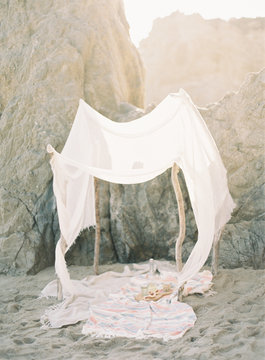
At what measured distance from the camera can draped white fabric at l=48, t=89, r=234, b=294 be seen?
3916 millimetres

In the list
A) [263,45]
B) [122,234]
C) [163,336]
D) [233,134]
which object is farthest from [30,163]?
[263,45]

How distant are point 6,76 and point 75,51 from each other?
1.57 meters

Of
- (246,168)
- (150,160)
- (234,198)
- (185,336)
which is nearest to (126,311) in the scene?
(185,336)

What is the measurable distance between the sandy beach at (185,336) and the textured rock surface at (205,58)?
58.2 feet

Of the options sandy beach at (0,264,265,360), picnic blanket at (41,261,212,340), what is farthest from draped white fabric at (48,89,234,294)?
sandy beach at (0,264,265,360)

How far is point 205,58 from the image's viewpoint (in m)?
22.5

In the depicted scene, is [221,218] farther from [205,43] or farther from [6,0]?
[205,43]

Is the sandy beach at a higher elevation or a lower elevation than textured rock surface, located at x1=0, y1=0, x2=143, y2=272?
lower

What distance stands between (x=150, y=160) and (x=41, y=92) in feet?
11.9

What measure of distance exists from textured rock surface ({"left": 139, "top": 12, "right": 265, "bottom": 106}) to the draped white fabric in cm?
1659

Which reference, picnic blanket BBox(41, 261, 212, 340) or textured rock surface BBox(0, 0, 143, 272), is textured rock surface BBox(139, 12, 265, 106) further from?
picnic blanket BBox(41, 261, 212, 340)

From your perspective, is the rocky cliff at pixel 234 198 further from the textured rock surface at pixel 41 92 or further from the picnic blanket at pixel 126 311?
the picnic blanket at pixel 126 311

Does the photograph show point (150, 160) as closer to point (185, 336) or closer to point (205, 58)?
point (185, 336)

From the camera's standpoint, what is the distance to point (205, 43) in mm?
22844
